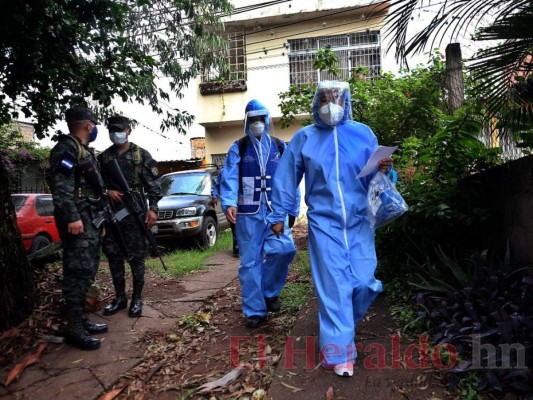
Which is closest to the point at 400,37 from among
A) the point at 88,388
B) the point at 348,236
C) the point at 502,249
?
the point at 348,236

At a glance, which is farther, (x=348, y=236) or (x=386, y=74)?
(x=386, y=74)

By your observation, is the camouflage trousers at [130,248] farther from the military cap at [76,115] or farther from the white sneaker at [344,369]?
the white sneaker at [344,369]

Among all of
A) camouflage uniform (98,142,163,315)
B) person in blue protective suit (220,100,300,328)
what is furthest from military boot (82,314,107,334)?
person in blue protective suit (220,100,300,328)

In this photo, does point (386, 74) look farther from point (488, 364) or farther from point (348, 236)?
point (488, 364)

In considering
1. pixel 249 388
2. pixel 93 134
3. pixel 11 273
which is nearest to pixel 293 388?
pixel 249 388

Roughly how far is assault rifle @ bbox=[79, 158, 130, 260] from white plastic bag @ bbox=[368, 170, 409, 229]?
221 cm

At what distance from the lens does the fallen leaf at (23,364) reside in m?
3.04

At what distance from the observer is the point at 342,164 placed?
301 cm

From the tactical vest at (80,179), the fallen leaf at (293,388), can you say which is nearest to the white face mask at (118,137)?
the tactical vest at (80,179)

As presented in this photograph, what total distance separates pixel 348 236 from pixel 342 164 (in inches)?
19.2

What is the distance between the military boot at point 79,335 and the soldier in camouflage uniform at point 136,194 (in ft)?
2.28

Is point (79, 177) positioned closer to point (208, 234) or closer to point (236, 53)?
point (208, 234)

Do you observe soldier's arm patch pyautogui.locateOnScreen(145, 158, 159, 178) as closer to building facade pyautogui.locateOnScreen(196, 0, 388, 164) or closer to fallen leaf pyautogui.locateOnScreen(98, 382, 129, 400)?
fallen leaf pyautogui.locateOnScreen(98, 382, 129, 400)

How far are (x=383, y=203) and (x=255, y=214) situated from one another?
1299 mm
